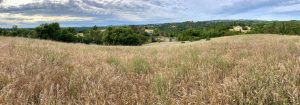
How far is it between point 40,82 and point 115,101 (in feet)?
4.32

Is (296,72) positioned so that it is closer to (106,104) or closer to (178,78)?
(178,78)

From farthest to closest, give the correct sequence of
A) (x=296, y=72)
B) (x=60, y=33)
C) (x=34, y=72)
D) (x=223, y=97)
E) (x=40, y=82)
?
(x=60, y=33)
(x=34, y=72)
(x=296, y=72)
(x=40, y=82)
(x=223, y=97)

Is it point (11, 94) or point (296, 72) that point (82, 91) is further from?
point (296, 72)

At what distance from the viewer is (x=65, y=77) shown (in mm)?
5203

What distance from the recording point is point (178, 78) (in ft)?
18.2

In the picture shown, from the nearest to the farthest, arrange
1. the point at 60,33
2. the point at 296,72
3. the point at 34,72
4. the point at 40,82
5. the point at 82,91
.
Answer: the point at 82,91 < the point at 40,82 < the point at 296,72 < the point at 34,72 < the point at 60,33

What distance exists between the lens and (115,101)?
389 cm

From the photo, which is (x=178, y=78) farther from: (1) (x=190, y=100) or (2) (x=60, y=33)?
(2) (x=60, y=33)

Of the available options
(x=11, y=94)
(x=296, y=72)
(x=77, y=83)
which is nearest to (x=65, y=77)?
(x=77, y=83)

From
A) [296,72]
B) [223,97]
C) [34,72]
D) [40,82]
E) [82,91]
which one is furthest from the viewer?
[34,72]

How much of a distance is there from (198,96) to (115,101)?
903 mm

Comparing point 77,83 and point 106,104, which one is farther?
point 77,83

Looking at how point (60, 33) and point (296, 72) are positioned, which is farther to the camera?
point (60, 33)

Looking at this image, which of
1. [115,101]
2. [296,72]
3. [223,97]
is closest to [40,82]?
[115,101]
